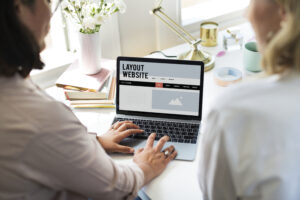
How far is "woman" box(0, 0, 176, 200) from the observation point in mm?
823

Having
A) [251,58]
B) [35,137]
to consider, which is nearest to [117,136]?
[35,137]

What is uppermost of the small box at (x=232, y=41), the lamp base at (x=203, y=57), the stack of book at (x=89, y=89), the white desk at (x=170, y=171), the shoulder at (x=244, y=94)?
the shoulder at (x=244, y=94)

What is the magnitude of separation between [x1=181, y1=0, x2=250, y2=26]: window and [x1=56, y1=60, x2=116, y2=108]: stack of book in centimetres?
69

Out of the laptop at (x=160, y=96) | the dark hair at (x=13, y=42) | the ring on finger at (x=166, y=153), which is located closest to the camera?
the dark hair at (x=13, y=42)

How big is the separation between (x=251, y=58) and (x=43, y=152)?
3.31ft

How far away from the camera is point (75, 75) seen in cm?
154

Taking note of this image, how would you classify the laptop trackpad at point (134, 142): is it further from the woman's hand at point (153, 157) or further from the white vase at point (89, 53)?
the white vase at point (89, 53)

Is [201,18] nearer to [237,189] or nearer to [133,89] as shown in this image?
[133,89]

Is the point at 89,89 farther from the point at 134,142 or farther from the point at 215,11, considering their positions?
the point at 215,11

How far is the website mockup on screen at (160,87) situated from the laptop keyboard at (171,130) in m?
0.05

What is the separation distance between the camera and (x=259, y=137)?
0.74 m

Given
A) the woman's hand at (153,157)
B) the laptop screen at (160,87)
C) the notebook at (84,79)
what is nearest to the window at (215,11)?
the notebook at (84,79)

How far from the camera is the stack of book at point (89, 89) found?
4.75 ft

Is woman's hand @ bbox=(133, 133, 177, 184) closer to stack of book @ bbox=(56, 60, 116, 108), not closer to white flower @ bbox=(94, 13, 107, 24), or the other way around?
stack of book @ bbox=(56, 60, 116, 108)
